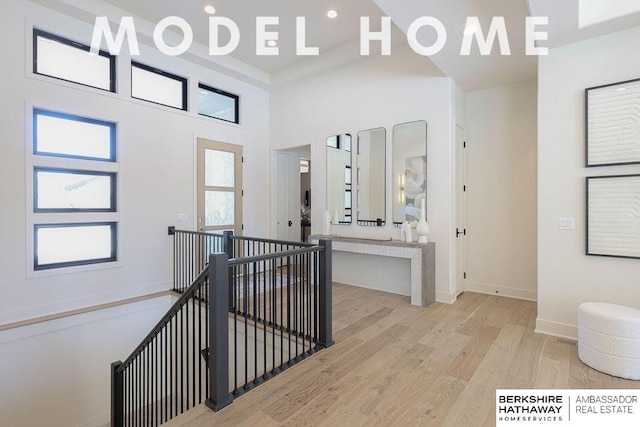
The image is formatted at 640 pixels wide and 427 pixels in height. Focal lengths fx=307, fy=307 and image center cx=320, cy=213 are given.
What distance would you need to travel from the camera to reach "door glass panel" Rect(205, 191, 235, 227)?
522cm

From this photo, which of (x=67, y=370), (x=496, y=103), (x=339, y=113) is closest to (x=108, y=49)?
(x=339, y=113)

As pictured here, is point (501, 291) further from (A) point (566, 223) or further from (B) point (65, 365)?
(B) point (65, 365)

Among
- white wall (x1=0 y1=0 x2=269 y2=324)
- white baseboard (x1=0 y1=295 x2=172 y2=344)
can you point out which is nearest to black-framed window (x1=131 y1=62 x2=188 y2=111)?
white wall (x1=0 y1=0 x2=269 y2=324)

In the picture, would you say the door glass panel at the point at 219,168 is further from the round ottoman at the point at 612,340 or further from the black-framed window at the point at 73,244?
the round ottoman at the point at 612,340

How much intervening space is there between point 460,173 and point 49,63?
217 inches

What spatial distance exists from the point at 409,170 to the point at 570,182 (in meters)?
1.86

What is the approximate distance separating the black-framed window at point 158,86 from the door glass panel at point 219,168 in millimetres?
862

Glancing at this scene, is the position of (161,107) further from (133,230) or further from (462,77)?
(462,77)

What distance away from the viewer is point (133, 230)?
429 cm

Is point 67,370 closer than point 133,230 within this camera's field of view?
Yes

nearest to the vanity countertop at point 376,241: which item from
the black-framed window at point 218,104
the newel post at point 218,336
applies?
the newel post at point 218,336

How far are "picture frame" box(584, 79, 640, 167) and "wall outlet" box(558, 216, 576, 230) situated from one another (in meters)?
0.54

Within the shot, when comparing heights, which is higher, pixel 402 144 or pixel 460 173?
pixel 402 144

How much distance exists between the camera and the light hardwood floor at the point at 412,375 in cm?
193
